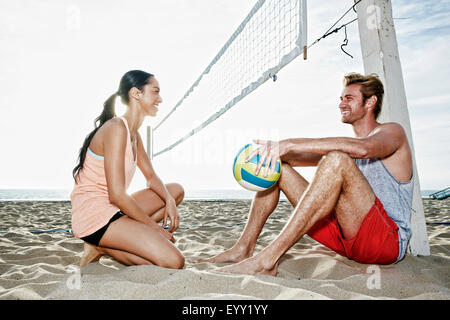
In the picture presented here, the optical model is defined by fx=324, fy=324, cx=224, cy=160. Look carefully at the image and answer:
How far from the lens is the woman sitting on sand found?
1.94 metres

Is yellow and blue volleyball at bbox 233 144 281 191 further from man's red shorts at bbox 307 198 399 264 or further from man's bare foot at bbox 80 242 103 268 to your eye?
man's bare foot at bbox 80 242 103 268

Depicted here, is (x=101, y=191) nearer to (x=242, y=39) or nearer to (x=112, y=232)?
(x=112, y=232)

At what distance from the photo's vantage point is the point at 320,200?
1748 mm

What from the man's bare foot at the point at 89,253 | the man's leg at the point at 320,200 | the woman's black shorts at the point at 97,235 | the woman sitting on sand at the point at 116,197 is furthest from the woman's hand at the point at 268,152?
the man's bare foot at the point at 89,253

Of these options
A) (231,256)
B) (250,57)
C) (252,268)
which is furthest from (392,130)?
(250,57)

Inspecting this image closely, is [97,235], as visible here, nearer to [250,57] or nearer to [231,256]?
[231,256]

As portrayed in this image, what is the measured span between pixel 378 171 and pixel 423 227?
68 centimetres

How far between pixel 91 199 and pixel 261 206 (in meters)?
1.13

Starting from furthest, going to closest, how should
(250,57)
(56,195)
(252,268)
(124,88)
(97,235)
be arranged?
(56,195) → (250,57) → (124,88) → (97,235) → (252,268)

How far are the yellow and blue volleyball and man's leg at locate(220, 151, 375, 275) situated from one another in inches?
9.1

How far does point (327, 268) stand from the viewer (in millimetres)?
1897

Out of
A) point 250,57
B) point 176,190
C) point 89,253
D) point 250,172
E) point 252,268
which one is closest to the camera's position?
point 252,268

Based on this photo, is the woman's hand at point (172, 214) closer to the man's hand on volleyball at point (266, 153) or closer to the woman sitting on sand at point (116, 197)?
the woman sitting on sand at point (116, 197)

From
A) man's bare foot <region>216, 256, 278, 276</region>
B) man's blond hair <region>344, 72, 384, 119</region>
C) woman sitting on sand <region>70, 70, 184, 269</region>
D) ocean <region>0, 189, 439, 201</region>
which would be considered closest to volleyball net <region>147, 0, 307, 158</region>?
man's blond hair <region>344, 72, 384, 119</region>
